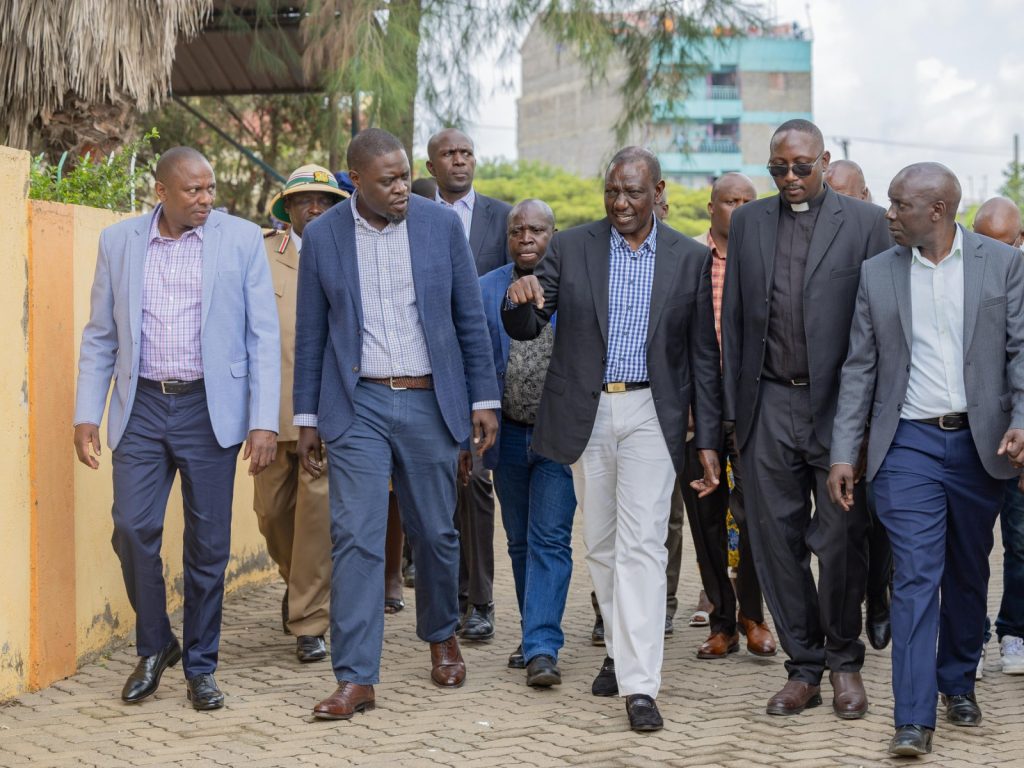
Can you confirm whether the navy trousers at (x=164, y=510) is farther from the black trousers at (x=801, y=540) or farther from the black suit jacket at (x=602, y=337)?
the black trousers at (x=801, y=540)

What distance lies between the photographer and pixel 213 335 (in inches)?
241

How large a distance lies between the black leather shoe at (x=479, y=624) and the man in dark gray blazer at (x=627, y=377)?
1.31 meters

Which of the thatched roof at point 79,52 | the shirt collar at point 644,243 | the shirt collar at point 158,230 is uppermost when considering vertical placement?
the thatched roof at point 79,52

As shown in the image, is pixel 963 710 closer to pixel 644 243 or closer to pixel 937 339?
pixel 937 339

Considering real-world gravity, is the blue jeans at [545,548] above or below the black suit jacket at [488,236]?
below

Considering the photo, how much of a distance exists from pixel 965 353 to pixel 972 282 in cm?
28

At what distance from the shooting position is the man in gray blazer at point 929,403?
544cm

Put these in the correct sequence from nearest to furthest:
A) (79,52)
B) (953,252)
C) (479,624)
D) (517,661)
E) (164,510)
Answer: (953,252) < (164,510) < (517,661) < (479,624) < (79,52)

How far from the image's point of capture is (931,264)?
5586 millimetres

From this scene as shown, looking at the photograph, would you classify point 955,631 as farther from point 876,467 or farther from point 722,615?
point 722,615

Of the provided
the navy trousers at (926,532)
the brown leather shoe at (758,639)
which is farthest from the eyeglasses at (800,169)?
the brown leather shoe at (758,639)

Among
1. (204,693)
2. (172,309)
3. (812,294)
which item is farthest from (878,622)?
(172,309)

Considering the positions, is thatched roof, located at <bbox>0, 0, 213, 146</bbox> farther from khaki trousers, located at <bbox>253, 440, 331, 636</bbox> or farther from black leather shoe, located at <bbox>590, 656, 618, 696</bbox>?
black leather shoe, located at <bbox>590, 656, 618, 696</bbox>

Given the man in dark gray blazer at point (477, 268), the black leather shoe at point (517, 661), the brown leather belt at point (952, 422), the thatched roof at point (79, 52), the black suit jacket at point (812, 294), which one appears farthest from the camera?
the thatched roof at point (79, 52)
